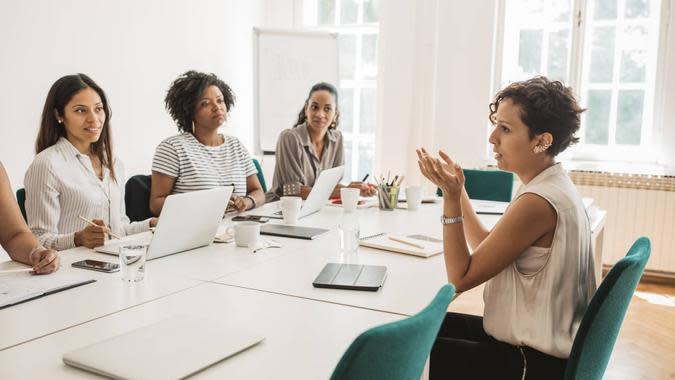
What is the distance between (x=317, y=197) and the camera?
2.59m

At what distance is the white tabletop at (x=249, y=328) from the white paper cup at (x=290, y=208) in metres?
0.85

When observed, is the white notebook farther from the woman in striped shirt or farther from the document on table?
the woman in striped shirt

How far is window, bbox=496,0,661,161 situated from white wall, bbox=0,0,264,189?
7.33 feet

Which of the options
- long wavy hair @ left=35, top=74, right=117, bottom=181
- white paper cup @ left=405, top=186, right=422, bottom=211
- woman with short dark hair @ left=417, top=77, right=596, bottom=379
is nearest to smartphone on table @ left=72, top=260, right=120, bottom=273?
long wavy hair @ left=35, top=74, right=117, bottom=181

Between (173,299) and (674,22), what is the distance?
4.12 meters

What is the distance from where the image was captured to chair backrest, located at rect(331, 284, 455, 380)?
727 mm

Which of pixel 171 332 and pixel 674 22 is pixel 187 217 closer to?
pixel 171 332

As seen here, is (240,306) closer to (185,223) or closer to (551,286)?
(185,223)

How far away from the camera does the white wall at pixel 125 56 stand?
318cm

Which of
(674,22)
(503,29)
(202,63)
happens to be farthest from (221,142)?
(674,22)

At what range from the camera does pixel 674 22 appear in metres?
4.07

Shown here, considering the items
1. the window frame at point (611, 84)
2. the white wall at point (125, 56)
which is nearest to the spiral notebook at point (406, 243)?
the white wall at point (125, 56)

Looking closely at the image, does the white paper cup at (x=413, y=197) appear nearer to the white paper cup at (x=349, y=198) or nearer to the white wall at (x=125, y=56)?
the white paper cup at (x=349, y=198)

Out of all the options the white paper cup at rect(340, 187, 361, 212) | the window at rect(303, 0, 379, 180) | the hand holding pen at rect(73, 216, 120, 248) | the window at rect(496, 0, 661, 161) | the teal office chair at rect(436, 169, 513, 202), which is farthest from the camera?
the window at rect(303, 0, 379, 180)
